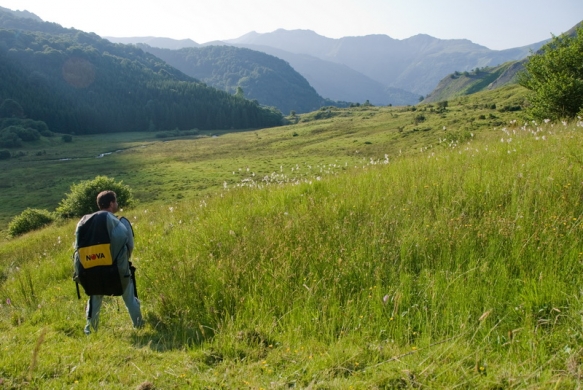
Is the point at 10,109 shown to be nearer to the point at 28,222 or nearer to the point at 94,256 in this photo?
the point at 28,222

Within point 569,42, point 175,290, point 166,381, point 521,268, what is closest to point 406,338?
point 521,268

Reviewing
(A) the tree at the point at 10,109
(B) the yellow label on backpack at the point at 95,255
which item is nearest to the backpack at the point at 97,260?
(B) the yellow label on backpack at the point at 95,255

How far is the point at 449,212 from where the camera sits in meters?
5.76

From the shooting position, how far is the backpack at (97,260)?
527 centimetres

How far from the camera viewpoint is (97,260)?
17.4ft

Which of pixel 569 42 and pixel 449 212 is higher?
pixel 569 42

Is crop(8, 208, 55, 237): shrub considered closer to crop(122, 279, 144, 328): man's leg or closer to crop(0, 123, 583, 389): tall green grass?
crop(0, 123, 583, 389): tall green grass

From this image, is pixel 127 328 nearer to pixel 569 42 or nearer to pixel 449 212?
pixel 449 212

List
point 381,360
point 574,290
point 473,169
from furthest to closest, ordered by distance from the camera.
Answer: point 473,169 < point 574,290 < point 381,360

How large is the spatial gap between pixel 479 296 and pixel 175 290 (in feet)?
12.6

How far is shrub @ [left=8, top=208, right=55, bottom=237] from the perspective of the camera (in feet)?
112

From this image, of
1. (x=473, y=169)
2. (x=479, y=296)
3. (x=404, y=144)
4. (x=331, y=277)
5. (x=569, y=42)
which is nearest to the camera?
(x=479, y=296)

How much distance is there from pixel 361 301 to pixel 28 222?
130 feet

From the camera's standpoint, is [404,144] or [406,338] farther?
[404,144]
